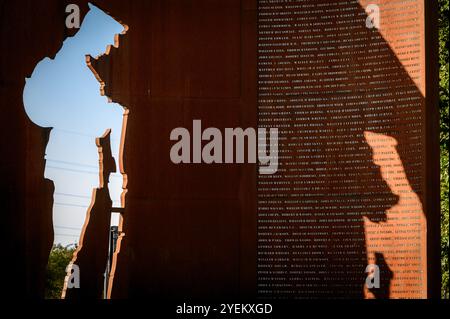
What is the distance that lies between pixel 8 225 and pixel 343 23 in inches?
152

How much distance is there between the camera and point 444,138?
27.8 feet

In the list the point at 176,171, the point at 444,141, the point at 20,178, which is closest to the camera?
the point at 20,178

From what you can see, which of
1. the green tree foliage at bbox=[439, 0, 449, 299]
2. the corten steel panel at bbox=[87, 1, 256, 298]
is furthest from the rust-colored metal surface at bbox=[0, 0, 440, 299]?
the green tree foliage at bbox=[439, 0, 449, 299]

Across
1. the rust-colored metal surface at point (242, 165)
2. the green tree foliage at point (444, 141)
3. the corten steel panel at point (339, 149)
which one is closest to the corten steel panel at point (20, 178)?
the rust-colored metal surface at point (242, 165)

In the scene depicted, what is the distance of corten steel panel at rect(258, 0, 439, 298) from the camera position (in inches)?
243

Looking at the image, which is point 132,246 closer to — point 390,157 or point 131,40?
point 131,40

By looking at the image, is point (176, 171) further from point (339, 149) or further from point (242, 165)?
point (339, 149)

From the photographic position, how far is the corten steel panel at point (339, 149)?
243 inches

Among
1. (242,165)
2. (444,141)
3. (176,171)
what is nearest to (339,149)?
(242,165)

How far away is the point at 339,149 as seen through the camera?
641 centimetres

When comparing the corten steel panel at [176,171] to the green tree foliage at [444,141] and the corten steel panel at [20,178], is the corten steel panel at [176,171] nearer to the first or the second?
the corten steel panel at [20,178]

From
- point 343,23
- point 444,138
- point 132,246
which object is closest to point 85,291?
point 132,246

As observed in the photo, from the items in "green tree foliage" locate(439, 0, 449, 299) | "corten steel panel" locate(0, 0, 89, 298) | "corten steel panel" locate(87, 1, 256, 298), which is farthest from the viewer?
"green tree foliage" locate(439, 0, 449, 299)

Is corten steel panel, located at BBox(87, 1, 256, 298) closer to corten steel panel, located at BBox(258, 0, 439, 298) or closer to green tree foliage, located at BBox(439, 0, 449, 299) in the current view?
corten steel panel, located at BBox(258, 0, 439, 298)
